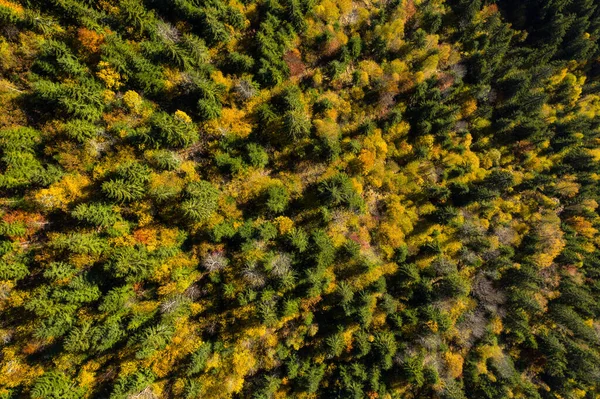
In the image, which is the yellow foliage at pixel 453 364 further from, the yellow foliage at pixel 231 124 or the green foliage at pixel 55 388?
the green foliage at pixel 55 388

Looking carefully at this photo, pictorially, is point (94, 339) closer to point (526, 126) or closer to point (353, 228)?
point (353, 228)

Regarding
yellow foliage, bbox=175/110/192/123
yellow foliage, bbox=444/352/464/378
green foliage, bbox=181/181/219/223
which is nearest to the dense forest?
yellow foliage, bbox=175/110/192/123

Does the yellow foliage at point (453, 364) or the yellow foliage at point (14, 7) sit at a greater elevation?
the yellow foliage at point (14, 7)

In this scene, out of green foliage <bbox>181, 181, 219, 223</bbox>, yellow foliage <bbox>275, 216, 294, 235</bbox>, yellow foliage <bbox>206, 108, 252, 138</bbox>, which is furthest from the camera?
yellow foliage <bbox>275, 216, 294, 235</bbox>

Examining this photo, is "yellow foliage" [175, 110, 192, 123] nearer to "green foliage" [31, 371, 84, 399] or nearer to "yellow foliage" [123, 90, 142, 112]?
"yellow foliage" [123, 90, 142, 112]

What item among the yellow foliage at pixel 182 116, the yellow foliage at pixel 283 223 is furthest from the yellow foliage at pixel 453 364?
the yellow foliage at pixel 182 116

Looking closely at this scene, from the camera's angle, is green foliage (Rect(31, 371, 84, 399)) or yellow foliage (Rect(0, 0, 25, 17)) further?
green foliage (Rect(31, 371, 84, 399))

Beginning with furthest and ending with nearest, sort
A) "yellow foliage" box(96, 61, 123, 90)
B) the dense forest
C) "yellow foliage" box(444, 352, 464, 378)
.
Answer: "yellow foliage" box(444, 352, 464, 378) < "yellow foliage" box(96, 61, 123, 90) < the dense forest

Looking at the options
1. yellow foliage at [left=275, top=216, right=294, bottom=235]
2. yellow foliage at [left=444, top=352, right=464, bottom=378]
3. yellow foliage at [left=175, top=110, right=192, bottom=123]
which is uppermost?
yellow foliage at [left=175, top=110, right=192, bottom=123]

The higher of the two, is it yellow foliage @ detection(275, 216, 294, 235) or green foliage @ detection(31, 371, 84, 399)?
yellow foliage @ detection(275, 216, 294, 235)
